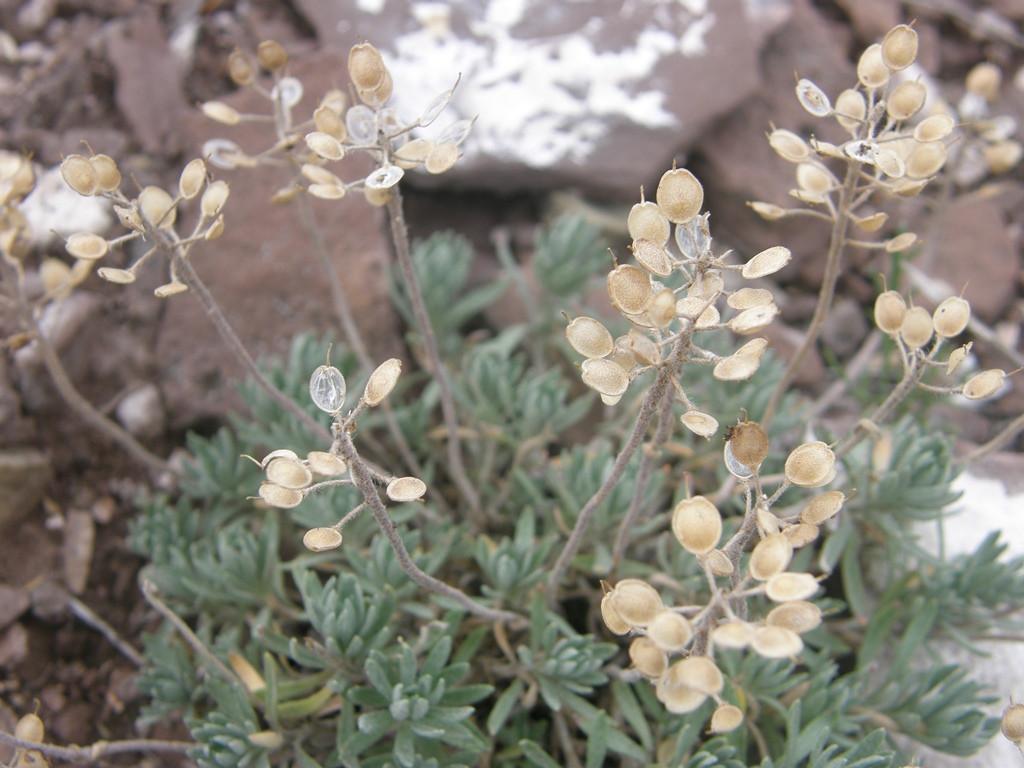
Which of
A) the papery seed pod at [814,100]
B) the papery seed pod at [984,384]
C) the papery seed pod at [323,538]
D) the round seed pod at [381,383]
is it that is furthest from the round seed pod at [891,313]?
the papery seed pod at [323,538]

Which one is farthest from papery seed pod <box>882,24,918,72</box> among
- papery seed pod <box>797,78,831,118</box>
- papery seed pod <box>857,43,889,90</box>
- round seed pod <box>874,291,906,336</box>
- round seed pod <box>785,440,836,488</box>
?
round seed pod <box>785,440,836,488</box>

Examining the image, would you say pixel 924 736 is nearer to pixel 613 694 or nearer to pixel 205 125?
pixel 613 694

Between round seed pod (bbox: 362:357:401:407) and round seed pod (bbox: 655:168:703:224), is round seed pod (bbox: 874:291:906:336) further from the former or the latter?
round seed pod (bbox: 362:357:401:407)

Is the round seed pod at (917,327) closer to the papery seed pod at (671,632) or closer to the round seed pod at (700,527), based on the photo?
the round seed pod at (700,527)

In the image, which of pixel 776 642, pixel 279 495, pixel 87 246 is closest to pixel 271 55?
pixel 87 246

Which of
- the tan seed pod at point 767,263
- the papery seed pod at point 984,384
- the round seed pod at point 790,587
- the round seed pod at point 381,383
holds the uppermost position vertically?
the tan seed pod at point 767,263

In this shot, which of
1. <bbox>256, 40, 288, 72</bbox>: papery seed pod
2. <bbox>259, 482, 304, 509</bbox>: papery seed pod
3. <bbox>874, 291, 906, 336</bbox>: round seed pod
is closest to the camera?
<bbox>259, 482, 304, 509</bbox>: papery seed pod

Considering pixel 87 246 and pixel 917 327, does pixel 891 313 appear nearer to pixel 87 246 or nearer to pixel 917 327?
pixel 917 327
